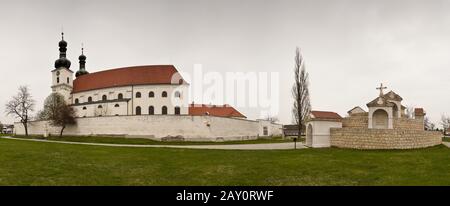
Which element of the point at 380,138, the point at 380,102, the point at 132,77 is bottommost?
the point at 380,138

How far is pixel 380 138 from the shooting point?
22.5m

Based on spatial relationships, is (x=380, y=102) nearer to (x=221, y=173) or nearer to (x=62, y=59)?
(x=221, y=173)

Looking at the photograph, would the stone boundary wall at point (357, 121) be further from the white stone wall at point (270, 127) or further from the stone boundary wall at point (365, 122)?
the white stone wall at point (270, 127)

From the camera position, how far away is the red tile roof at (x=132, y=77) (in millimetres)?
54688

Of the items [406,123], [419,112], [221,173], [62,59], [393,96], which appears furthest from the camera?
[62,59]

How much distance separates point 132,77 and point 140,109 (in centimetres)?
665

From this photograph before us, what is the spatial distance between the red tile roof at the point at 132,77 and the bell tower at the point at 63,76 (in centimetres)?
203

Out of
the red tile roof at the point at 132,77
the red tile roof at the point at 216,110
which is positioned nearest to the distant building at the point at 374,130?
the red tile roof at the point at 132,77

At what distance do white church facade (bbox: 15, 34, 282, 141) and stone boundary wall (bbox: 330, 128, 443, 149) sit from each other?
23755 mm

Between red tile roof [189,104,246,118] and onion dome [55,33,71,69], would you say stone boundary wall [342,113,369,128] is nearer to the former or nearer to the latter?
red tile roof [189,104,246,118]

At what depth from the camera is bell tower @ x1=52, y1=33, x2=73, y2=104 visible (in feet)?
205

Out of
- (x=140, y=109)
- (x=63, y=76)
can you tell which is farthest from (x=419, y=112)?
(x=63, y=76)
